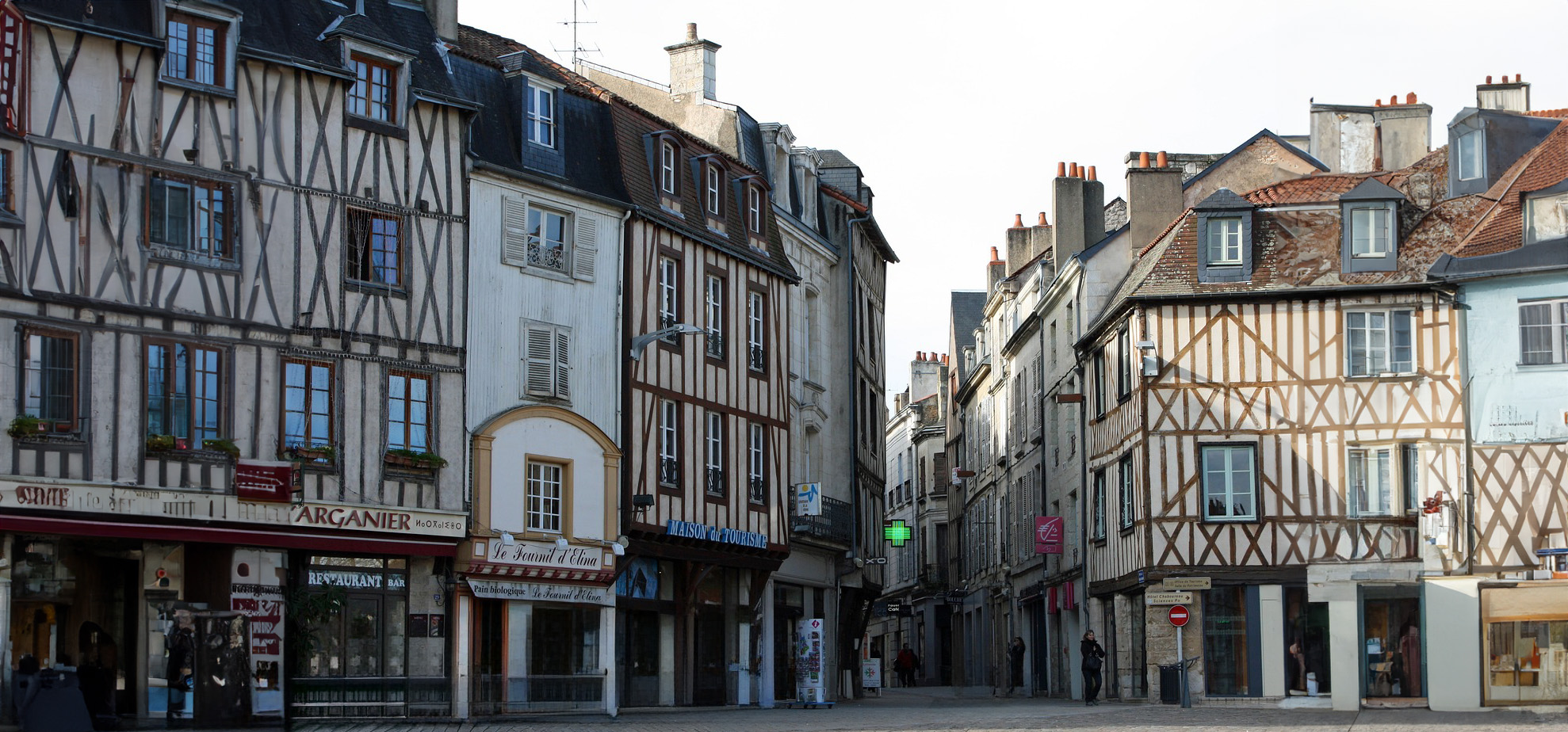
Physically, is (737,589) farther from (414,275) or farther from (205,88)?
(205,88)

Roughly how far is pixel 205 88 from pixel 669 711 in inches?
422

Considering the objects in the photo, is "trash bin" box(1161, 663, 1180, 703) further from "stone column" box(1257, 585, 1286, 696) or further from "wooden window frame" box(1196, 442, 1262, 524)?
"wooden window frame" box(1196, 442, 1262, 524)

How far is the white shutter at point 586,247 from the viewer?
88.4 ft

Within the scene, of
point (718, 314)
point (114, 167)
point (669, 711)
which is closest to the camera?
point (114, 167)

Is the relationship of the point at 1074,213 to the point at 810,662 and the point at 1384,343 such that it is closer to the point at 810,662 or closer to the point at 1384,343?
the point at 1384,343

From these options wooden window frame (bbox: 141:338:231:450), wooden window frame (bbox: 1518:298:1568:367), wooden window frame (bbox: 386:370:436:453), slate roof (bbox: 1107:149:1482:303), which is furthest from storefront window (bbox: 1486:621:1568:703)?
wooden window frame (bbox: 141:338:231:450)

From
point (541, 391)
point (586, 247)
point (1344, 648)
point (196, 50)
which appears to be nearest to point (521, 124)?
point (586, 247)

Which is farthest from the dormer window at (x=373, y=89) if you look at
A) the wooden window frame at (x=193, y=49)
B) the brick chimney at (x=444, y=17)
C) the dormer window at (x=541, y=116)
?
the dormer window at (x=541, y=116)

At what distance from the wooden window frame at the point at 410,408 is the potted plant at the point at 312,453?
0.93 metres

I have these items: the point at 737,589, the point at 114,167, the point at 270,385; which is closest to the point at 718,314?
the point at 737,589

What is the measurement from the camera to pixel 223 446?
73.3ft

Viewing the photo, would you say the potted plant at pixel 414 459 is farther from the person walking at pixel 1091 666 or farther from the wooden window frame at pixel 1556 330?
the wooden window frame at pixel 1556 330

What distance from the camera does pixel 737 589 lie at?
1198 inches

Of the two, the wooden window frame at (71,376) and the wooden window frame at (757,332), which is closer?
the wooden window frame at (71,376)
